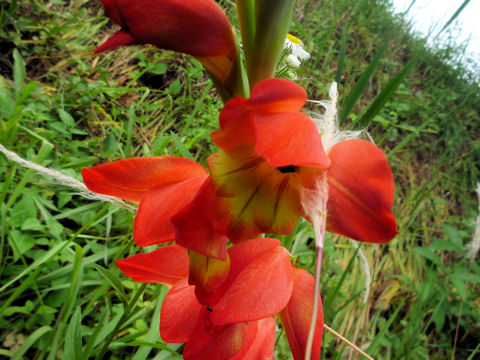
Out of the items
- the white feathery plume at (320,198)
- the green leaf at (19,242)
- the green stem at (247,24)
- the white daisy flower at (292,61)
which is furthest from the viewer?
the green leaf at (19,242)

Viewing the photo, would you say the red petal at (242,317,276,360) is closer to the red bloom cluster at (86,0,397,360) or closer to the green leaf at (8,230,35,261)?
the red bloom cluster at (86,0,397,360)

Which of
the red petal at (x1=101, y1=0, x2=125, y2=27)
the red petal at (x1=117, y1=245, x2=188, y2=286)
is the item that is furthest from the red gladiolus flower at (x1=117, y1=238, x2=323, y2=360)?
the red petal at (x1=101, y1=0, x2=125, y2=27)

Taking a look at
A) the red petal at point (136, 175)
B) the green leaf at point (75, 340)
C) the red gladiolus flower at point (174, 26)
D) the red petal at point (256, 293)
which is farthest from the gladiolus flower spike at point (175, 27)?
the green leaf at point (75, 340)

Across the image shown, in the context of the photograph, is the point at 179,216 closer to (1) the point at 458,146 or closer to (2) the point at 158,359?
(2) the point at 158,359

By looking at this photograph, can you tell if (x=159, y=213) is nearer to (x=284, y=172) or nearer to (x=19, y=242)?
(x=284, y=172)

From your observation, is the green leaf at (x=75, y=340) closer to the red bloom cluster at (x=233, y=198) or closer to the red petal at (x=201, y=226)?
the red bloom cluster at (x=233, y=198)
